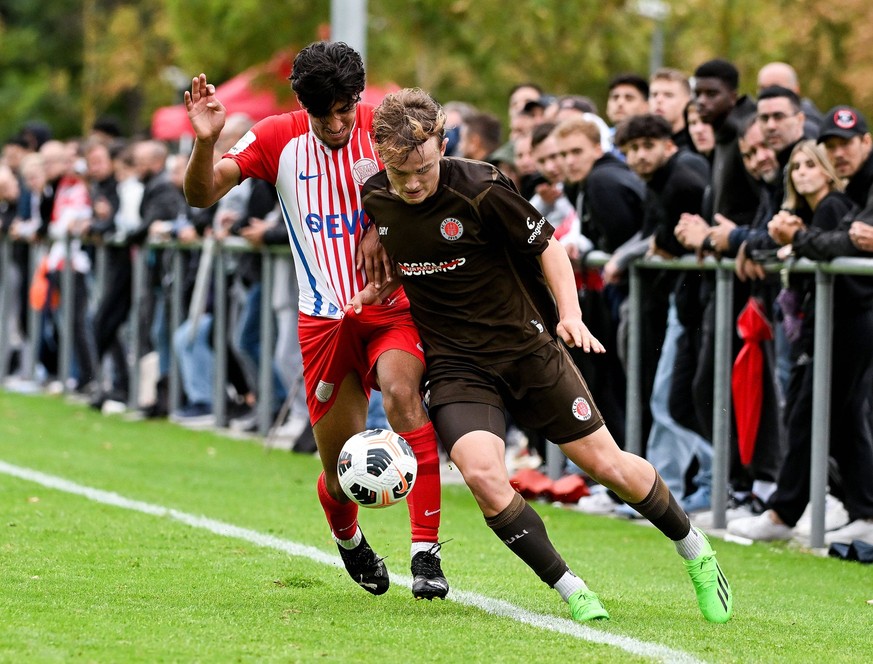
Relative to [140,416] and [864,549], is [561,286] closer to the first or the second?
[864,549]

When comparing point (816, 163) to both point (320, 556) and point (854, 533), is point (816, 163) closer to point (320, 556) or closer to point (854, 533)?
point (854, 533)

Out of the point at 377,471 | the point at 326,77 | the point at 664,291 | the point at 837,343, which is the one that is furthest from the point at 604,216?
the point at 377,471

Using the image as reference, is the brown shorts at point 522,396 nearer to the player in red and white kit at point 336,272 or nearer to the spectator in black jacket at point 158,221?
the player in red and white kit at point 336,272

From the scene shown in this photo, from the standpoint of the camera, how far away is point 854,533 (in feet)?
29.7

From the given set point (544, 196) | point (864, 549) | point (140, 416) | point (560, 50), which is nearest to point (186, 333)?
point (140, 416)

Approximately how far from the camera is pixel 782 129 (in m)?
9.73

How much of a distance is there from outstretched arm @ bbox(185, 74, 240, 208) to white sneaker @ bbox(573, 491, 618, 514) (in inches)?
182

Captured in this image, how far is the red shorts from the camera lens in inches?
268

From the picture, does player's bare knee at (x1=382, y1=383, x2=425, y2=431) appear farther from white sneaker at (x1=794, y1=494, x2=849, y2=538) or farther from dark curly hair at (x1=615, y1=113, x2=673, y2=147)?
dark curly hair at (x1=615, y1=113, x2=673, y2=147)

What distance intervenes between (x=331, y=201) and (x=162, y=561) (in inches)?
80.8

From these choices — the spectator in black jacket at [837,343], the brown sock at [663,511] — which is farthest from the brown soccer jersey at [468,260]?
the spectator in black jacket at [837,343]

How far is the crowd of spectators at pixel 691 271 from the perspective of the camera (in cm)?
906

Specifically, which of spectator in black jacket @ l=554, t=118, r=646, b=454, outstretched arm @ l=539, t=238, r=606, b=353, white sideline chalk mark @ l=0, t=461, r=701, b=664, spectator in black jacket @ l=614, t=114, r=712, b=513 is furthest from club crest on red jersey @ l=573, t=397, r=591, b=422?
spectator in black jacket @ l=554, t=118, r=646, b=454

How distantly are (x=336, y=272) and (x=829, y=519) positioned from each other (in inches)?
171
